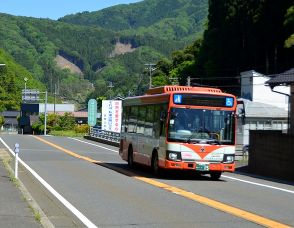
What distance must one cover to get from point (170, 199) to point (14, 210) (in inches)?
165

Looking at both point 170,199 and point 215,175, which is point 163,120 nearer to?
point 215,175

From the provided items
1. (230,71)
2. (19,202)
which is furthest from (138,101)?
(230,71)

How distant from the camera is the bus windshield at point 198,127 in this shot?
1928cm

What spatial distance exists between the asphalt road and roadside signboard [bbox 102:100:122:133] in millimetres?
35650

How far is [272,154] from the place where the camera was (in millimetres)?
23844

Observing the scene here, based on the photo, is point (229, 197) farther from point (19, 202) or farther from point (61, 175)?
point (61, 175)

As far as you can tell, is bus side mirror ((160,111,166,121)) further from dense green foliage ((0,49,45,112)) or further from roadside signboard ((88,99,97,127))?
dense green foliage ((0,49,45,112))

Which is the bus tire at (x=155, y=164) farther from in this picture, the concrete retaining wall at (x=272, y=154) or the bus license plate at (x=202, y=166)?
the concrete retaining wall at (x=272, y=154)

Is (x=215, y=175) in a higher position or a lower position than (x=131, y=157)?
lower

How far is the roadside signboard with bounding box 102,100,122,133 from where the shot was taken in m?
58.1

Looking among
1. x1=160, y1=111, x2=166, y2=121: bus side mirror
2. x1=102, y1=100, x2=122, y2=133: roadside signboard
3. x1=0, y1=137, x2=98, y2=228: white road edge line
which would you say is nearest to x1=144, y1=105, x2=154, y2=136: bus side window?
x1=160, y1=111, x2=166, y2=121: bus side mirror

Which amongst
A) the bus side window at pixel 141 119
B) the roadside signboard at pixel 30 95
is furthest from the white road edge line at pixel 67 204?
the roadside signboard at pixel 30 95

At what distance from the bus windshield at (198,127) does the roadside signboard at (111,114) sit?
3877 cm

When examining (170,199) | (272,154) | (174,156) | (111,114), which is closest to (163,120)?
(174,156)
